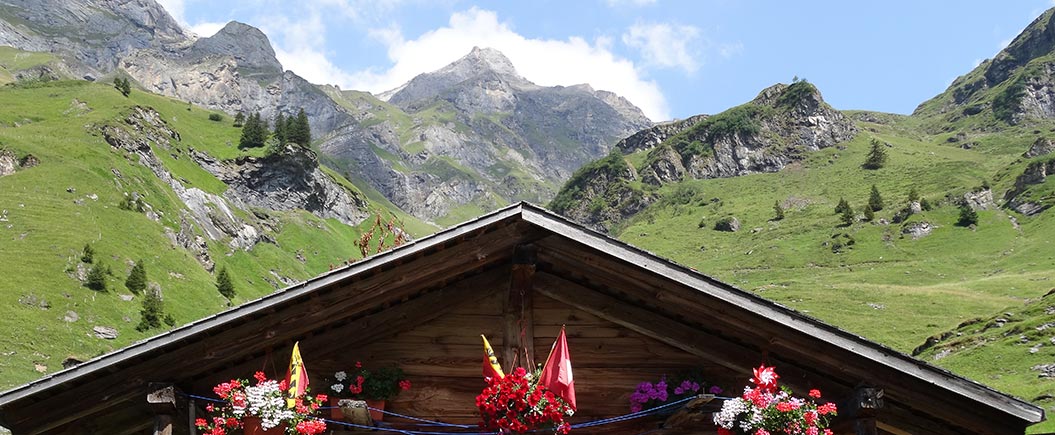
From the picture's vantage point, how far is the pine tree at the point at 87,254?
263ft

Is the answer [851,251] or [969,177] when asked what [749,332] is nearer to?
[851,251]

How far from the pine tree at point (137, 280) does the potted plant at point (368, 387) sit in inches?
3263

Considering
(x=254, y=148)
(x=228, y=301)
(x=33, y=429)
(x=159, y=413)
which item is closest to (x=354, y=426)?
(x=159, y=413)

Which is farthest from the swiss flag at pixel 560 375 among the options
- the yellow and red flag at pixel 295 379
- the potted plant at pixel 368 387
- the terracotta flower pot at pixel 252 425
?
the terracotta flower pot at pixel 252 425

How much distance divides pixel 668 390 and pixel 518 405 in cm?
230

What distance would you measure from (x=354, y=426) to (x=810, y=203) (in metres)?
188

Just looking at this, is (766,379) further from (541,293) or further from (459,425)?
(459,425)

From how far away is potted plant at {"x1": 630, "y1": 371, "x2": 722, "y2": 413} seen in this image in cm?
932

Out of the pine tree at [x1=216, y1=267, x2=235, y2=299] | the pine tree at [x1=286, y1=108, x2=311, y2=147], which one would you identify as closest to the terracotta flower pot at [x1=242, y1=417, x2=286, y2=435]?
Result: the pine tree at [x1=216, y1=267, x2=235, y2=299]

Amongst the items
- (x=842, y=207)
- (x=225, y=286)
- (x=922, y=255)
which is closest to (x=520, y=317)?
(x=225, y=286)

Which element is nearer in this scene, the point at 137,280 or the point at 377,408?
the point at 377,408

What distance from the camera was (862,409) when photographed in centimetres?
897

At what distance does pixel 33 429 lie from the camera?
351 inches

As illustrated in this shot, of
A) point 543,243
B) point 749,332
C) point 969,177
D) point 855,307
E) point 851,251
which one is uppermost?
point 969,177
